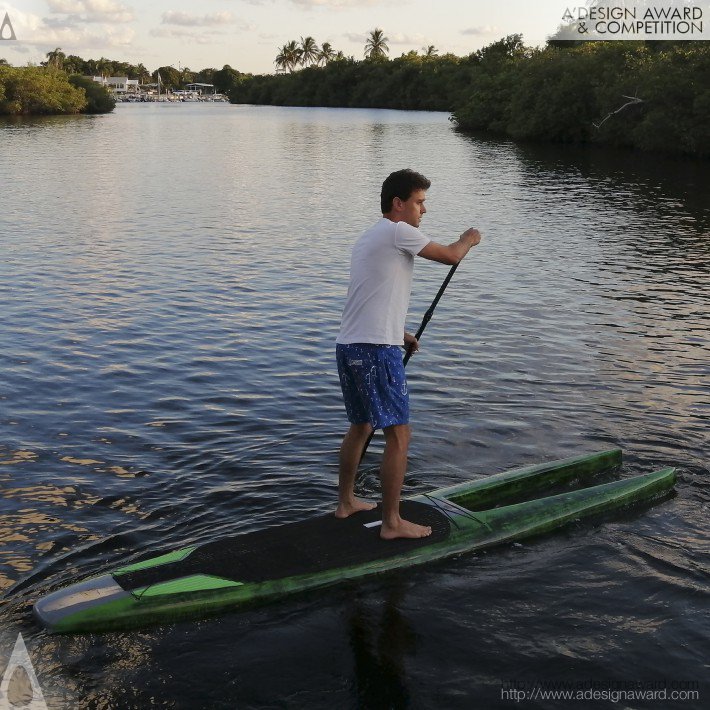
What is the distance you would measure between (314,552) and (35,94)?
11659 cm

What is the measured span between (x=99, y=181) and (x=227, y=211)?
10.4 m

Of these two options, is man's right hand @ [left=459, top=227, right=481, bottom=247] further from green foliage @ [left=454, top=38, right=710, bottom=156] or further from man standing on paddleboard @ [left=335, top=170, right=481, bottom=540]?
green foliage @ [left=454, top=38, right=710, bottom=156]

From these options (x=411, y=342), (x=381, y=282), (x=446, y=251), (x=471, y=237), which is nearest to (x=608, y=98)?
(x=411, y=342)

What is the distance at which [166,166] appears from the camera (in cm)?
4562

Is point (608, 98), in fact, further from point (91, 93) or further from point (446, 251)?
point (91, 93)

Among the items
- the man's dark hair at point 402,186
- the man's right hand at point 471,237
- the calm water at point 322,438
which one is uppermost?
the man's dark hair at point 402,186

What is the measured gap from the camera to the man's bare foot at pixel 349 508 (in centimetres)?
710

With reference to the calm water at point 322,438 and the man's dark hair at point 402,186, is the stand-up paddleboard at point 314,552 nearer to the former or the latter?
the calm water at point 322,438

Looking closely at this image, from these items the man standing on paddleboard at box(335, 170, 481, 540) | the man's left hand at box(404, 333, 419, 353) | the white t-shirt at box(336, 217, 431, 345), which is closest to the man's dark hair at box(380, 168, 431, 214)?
the man standing on paddleboard at box(335, 170, 481, 540)

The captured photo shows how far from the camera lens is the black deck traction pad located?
622 cm

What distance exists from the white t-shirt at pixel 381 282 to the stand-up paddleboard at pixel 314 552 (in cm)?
156

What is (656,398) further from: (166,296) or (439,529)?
(166,296)

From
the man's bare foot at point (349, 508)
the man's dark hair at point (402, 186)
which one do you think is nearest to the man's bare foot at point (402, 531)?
the man's bare foot at point (349, 508)

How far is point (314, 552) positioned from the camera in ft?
21.5
